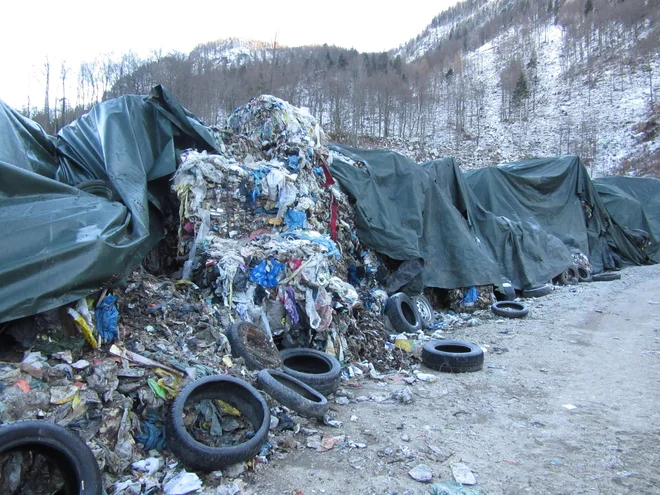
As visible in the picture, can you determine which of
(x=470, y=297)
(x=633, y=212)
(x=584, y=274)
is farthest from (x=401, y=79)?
(x=470, y=297)

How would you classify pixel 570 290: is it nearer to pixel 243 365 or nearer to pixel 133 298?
pixel 243 365

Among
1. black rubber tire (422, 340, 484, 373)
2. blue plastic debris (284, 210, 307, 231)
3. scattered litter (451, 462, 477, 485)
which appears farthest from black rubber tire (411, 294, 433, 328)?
scattered litter (451, 462, 477, 485)

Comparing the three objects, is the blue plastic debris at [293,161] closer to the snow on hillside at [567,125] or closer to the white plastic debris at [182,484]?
the white plastic debris at [182,484]

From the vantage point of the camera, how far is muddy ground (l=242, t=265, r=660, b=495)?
2.40 meters

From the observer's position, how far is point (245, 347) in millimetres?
3660

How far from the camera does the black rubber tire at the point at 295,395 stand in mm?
3059

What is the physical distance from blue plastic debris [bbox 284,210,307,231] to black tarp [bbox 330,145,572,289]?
1.55m

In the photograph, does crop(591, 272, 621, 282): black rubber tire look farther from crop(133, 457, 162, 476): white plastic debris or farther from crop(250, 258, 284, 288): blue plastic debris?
crop(133, 457, 162, 476): white plastic debris

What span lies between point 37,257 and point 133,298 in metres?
1.06

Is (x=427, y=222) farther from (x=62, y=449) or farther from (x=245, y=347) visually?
(x=62, y=449)

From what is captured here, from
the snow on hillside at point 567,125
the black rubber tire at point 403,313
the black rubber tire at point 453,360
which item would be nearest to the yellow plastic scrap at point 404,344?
the black rubber tire at point 453,360

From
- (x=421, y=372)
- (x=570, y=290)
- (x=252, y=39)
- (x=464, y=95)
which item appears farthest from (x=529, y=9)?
(x=421, y=372)

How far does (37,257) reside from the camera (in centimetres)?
277

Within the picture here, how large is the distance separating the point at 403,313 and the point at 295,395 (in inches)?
129
